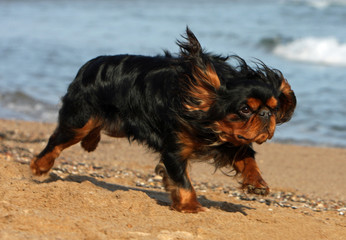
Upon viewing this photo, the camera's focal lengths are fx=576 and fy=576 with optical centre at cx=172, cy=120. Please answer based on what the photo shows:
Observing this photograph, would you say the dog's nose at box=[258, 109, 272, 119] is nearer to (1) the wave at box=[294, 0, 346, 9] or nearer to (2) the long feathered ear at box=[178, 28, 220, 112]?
(2) the long feathered ear at box=[178, 28, 220, 112]

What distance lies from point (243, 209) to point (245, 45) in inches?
530

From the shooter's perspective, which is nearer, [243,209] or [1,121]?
[243,209]

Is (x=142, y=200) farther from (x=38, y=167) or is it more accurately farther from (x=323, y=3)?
(x=323, y=3)

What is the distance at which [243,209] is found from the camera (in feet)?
15.4

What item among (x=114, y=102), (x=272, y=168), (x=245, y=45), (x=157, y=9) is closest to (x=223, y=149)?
(x=114, y=102)

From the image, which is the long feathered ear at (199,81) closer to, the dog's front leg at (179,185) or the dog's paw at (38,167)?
the dog's front leg at (179,185)

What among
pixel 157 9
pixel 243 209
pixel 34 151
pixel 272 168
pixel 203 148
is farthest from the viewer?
pixel 157 9

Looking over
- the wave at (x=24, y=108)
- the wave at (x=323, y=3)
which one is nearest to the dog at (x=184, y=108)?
the wave at (x=24, y=108)

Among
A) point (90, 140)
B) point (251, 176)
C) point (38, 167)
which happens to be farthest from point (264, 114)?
point (38, 167)

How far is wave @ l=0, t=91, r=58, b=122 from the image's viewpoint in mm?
9703

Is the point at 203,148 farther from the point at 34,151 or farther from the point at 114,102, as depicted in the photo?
the point at 34,151

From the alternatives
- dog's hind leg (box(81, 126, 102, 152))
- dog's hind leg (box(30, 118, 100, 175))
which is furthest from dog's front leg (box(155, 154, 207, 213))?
dog's hind leg (box(81, 126, 102, 152))

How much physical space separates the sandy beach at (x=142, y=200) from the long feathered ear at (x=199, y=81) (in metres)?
0.81

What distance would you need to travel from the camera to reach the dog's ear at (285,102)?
4258 mm
